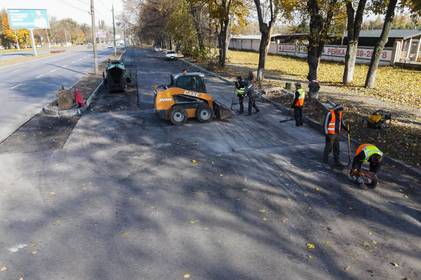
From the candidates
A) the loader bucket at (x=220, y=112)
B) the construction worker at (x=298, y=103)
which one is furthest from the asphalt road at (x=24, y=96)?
the construction worker at (x=298, y=103)

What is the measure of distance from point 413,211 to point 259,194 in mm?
3140

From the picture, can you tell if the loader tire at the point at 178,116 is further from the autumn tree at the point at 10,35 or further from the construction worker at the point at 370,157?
the autumn tree at the point at 10,35

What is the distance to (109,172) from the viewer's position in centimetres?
806

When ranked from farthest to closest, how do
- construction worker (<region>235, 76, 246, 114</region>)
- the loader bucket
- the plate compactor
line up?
construction worker (<region>235, 76, 246, 114</region>) < the loader bucket < the plate compactor

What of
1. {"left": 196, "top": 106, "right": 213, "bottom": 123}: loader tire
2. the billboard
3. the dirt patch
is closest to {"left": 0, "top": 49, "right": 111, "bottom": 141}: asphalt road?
the dirt patch

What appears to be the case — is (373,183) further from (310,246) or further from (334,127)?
(310,246)

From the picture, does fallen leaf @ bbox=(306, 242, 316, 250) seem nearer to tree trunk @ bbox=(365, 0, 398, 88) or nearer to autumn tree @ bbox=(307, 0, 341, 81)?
autumn tree @ bbox=(307, 0, 341, 81)

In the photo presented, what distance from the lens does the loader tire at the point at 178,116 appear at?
1174 centimetres

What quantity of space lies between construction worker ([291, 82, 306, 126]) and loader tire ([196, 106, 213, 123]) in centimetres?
326

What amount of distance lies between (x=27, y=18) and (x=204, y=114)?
187ft

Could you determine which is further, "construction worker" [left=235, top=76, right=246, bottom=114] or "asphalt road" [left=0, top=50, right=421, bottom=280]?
"construction worker" [left=235, top=76, right=246, bottom=114]

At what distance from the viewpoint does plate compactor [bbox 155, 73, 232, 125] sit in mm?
11641

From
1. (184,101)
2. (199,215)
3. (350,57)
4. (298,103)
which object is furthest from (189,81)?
(350,57)

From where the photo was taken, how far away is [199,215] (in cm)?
611
